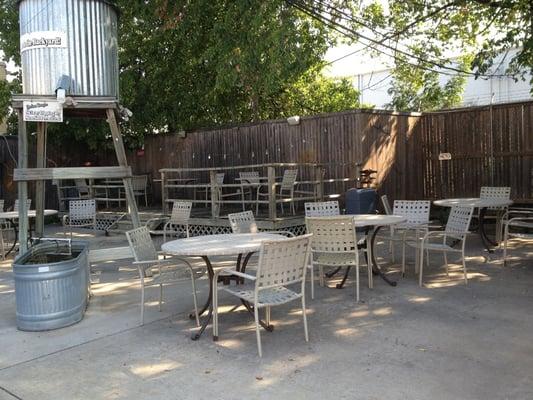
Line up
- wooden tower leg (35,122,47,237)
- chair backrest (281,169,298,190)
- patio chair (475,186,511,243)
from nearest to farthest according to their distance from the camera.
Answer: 1. wooden tower leg (35,122,47,237)
2. patio chair (475,186,511,243)
3. chair backrest (281,169,298,190)

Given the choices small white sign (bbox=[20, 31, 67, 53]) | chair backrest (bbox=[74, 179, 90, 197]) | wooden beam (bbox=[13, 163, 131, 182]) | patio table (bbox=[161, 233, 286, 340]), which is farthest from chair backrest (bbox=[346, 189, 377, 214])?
chair backrest (bbox=[74, 179, 90, 197])

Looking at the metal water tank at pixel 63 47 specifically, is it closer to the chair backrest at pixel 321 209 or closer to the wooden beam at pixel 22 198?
the wooden beam at pixel 22 198

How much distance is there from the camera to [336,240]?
537cm

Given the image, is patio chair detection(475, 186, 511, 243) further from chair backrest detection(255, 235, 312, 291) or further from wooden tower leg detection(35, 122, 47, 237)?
wooden tower leg detection(35, 122, 47, 237)

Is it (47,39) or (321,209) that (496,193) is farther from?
(47,39)

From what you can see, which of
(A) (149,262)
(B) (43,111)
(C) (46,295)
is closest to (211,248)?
(A) (149,262)

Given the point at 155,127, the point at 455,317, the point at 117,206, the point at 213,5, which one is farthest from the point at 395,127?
the point at 117,206

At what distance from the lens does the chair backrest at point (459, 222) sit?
20.1 feet

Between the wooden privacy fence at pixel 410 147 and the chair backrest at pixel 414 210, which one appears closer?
the chair backrest at pixel 414 210

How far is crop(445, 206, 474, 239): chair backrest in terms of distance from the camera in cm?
613

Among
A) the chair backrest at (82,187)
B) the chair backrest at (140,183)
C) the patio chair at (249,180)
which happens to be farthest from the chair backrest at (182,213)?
the chair backrest at (82,187)

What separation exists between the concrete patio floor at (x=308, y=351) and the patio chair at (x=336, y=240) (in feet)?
1.36

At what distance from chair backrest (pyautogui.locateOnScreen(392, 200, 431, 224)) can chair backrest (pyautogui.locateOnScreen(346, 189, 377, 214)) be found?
2476 millimetres

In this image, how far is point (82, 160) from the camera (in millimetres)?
16547
